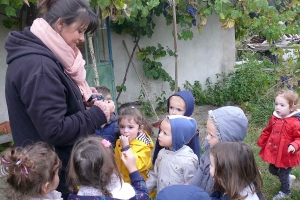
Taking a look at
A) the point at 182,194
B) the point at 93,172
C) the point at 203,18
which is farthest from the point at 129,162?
the point at 203,18

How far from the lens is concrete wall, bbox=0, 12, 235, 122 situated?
20.0 feet

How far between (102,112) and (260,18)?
4479 millimetres

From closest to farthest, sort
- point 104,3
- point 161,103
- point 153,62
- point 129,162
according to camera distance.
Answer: point 129,162, point 104,3, point 153,62, point 161,103

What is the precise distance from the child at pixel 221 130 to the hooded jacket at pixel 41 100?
0.87m

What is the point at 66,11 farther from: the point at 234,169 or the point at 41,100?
the point at 234,169

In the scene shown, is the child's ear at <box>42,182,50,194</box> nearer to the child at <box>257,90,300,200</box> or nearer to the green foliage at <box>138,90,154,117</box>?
the child at <box>257,90,300,200</box>

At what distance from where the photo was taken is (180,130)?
248cm

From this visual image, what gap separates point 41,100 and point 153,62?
4.71m

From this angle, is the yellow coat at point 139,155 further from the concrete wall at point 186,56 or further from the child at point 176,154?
the concrete wall at point 186,56

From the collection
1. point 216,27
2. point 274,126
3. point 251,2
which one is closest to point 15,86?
point 274,126

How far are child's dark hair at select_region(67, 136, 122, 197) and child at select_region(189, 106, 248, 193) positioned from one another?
0.78 meters

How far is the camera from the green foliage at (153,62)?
6082mm

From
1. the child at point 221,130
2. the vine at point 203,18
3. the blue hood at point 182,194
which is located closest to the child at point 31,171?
the blue hood at point 182,194

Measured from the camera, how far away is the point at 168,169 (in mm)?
2525
